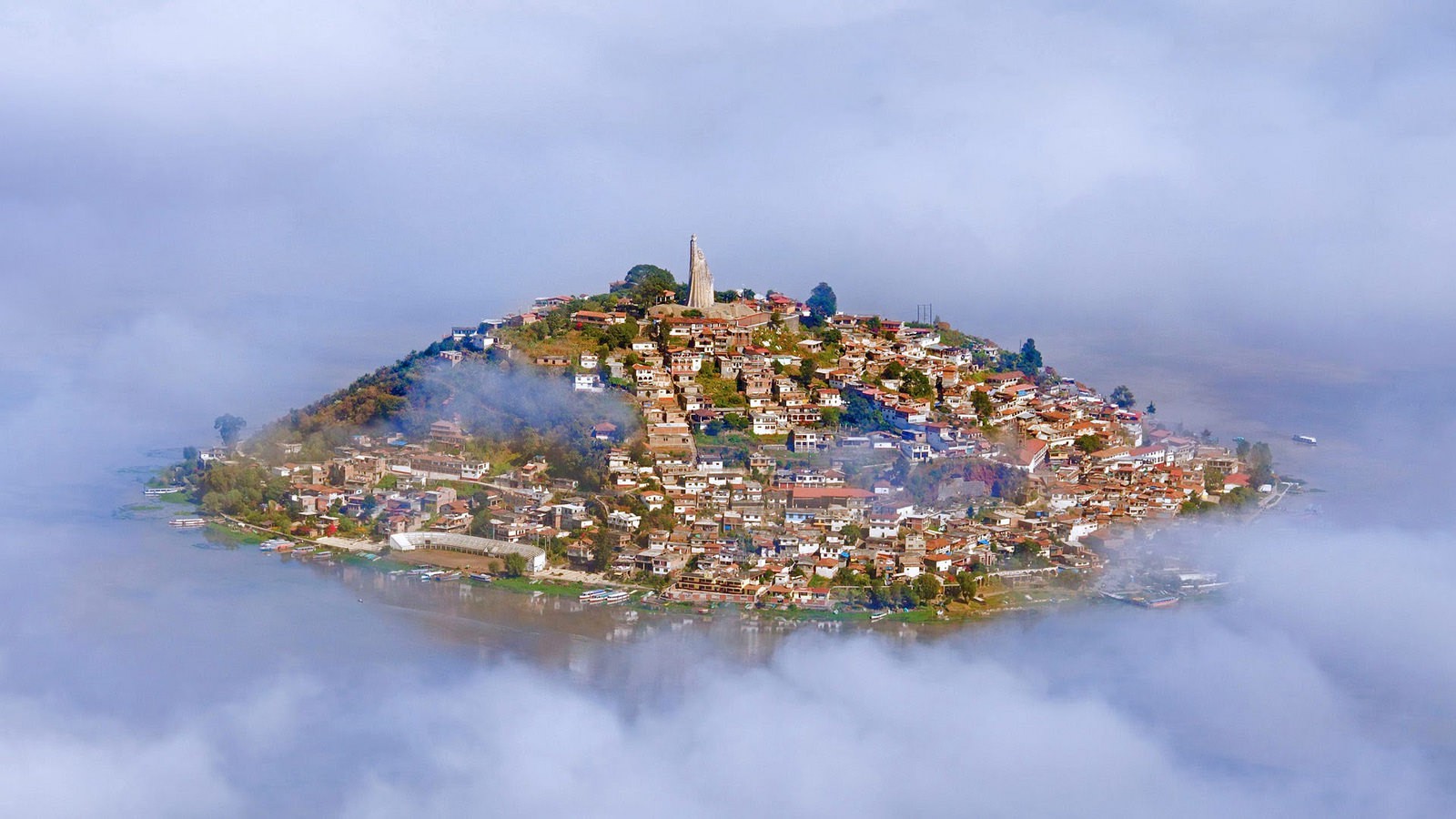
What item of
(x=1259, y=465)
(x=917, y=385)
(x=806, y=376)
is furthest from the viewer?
(x=917, y=385)

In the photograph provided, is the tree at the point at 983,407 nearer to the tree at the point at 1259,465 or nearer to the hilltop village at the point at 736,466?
the hilltop village at the point at 736,466

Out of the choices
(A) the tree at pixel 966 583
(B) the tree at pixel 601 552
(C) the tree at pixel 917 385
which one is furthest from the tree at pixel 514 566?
(C) the tree at pixel 917 385

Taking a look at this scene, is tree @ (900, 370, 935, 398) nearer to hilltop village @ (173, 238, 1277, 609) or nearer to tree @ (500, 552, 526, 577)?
hilltop village @ (173, 238, 1277, 609)

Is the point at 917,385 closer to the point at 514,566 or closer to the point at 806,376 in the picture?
the point at 806,376

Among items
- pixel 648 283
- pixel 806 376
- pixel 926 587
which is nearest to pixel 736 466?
pixel 806 376

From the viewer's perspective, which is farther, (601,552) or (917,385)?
(917,385)

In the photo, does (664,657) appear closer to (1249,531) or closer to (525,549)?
(525,549)

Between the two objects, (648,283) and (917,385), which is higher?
(648,283)

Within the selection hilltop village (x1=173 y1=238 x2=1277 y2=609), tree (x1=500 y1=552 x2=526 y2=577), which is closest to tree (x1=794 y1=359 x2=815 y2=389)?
hilltop village (x1=173 y1=238 x2=1277 y2=609)
